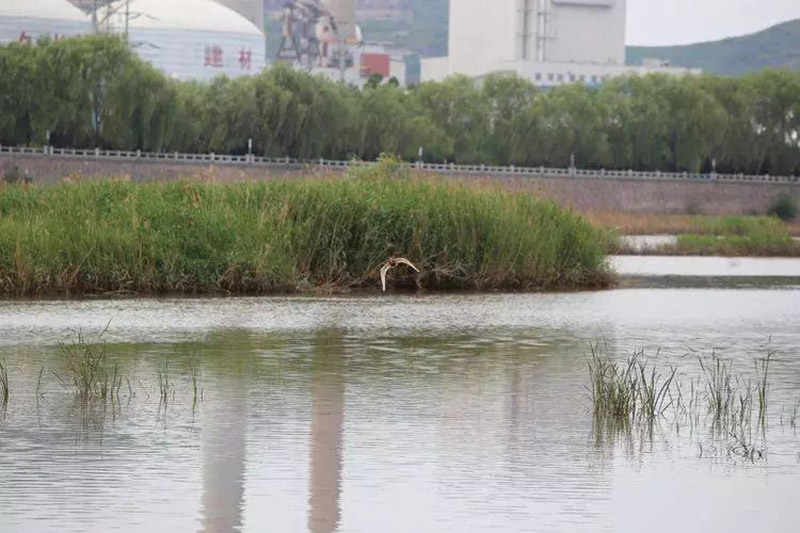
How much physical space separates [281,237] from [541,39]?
14659cm

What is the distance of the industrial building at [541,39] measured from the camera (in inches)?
6683

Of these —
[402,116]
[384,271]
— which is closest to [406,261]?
[384,271]

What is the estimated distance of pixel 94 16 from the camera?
4747 inches

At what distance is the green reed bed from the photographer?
85.4 feet

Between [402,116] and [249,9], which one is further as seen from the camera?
[249,9]

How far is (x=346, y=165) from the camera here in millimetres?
84938

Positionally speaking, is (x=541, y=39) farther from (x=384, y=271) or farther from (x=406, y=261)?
(x=384, y=271)

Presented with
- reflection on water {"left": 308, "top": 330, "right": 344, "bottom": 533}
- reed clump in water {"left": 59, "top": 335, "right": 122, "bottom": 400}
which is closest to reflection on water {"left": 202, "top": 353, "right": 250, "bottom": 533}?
reflection on water {"left": 308, "top": 330, "right": 344, "bottom": 533}

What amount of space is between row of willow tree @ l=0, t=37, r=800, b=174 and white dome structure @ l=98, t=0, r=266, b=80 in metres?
34.4

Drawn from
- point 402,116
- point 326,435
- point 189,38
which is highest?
point 189,38

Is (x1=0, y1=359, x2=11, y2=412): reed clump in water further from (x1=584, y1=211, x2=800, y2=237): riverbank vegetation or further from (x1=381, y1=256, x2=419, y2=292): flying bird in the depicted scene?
(x1=584, y1=211, x2=800, y2=237): riverbank vegetation

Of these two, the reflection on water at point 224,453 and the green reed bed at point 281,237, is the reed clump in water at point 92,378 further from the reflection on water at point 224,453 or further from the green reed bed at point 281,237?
the green reed bed at point 281,237

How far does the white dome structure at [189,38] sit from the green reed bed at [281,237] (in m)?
105

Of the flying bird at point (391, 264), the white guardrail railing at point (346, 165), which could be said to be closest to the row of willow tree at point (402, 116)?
the white guardrail railing at point (346, 165)
